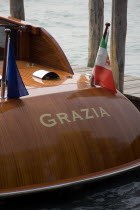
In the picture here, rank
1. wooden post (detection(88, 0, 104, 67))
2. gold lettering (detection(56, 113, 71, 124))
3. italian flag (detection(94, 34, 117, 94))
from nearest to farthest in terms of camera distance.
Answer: gold lettering (detection(56, 113, 71, 124)), italian flag (detection(94, 34, 117, 94)), wooden post (detection(88, 0, 104, 67))

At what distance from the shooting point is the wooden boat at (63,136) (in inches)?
160

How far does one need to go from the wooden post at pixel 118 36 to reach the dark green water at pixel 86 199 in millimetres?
2560

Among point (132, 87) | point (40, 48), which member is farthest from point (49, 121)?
point (132, 87)

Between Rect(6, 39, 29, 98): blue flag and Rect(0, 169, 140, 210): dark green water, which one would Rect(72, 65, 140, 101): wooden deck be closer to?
Rect(0, 169, 140, 210): dark green water

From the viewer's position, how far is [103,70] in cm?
482

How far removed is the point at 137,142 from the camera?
4.67 meters

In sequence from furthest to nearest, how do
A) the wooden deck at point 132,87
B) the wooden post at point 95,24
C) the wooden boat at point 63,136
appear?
the wooden post at point 95,24, the wooden deck at point 132,87, the wooden boat at point 63,136

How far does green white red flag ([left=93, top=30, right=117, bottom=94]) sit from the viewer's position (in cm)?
479

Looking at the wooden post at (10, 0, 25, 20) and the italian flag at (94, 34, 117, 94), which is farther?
the wooden post at (10, 0, 25, 20)

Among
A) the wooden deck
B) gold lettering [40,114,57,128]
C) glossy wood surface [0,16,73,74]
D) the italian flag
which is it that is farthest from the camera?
the wooden deck

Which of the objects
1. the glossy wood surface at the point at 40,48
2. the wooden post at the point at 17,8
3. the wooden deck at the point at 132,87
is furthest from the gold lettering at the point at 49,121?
the wooden post at the point at 17,8

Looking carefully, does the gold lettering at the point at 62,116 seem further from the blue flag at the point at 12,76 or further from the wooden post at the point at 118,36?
the wooden post at the point at 118,36

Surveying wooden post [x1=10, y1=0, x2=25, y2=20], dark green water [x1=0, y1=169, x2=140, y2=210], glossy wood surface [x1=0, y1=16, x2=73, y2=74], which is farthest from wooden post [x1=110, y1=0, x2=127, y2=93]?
dark green water [x1=0, y1=169, x2=140, y2=210]

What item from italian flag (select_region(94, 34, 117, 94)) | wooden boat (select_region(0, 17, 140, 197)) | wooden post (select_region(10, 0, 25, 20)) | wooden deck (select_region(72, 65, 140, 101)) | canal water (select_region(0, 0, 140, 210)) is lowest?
canal water (select_region(0, 0, 140, 210))
